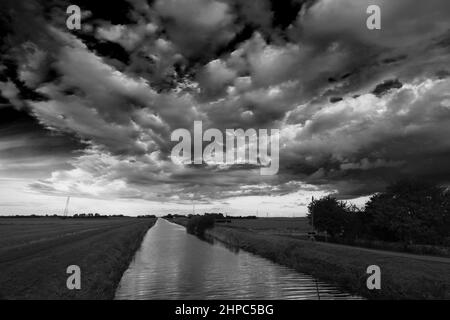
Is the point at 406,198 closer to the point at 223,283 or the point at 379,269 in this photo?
the point at 379,269

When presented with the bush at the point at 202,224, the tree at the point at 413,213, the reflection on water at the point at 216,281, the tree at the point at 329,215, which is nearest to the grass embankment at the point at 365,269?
the reflection on water at the point at 216,281

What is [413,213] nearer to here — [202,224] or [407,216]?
[407,216]

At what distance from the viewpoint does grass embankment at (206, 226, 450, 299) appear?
23.9 metres

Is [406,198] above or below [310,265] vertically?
above

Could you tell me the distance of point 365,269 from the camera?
30.8 m

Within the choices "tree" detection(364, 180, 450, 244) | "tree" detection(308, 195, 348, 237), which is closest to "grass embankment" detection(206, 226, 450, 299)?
"tree" detection(364, 180, 450, 244)

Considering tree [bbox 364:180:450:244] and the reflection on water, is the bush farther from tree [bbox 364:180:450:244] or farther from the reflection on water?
the reflection on water

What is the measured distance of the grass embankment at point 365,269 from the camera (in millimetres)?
23867

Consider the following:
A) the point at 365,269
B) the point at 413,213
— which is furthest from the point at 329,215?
the point at 365,269

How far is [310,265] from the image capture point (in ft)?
128

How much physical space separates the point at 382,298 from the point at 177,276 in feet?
62.3

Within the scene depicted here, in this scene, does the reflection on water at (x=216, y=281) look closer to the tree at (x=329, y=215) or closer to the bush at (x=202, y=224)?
the tree at (x=329, y=215)

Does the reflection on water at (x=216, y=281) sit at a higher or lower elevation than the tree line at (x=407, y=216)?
lower
